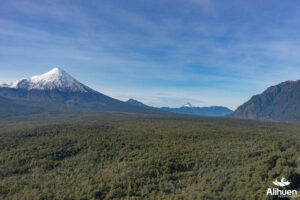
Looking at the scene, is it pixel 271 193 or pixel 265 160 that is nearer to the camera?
pixel 271 193

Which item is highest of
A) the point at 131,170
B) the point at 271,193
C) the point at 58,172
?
the point at 271,193

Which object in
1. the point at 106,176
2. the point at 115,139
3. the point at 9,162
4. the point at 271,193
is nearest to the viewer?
the point at 271,193

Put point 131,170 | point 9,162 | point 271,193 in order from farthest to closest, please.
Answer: point 9,162 < point 131,170 < point 271,193

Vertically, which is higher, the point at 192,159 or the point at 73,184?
the point at 192,159

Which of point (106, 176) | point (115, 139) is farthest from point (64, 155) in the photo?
point (106, 176)

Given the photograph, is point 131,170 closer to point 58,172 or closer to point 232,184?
point 58,172

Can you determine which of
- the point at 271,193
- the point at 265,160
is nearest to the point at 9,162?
the point at 271,193

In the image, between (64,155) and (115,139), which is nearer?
(64,155)

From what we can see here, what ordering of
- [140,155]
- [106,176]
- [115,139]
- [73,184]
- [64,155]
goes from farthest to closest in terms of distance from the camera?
1. [115,139]
2. [64,155]
3. [140,155]
4. [106,176]
5. [73,184]

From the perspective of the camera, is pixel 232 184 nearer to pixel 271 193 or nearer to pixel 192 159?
pixel 271 193
